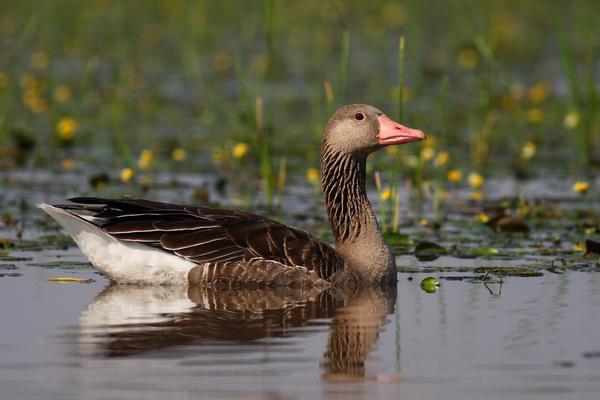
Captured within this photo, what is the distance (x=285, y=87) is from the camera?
2623cm

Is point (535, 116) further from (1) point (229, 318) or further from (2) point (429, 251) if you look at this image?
(1) point (229, 318)

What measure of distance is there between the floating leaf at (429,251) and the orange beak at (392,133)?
4.39 ft

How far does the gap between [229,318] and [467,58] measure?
1945 cm

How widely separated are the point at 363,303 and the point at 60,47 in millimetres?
20352

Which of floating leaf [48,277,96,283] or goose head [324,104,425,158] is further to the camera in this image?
goose head [324,104,425,158]

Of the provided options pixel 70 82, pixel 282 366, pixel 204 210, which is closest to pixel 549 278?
pixel 204 210

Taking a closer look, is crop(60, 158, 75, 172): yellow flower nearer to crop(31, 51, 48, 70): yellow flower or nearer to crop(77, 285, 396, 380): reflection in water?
crop(77, 285, 396, 380): reflection in water

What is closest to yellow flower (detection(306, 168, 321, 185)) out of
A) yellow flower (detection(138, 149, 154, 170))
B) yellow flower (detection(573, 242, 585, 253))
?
yellow flower (detection(138, 149, 154, 170))

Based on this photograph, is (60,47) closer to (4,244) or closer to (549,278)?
(4,244)

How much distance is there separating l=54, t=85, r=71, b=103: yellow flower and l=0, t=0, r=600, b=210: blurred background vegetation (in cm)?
7

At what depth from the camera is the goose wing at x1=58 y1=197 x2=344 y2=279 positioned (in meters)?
12.3

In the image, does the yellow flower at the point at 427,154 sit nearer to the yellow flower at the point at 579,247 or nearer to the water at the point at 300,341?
the yellow flower at the point at 579,247

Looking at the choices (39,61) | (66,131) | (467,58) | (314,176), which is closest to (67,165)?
(66,131)

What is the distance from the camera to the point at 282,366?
9.13 meters
